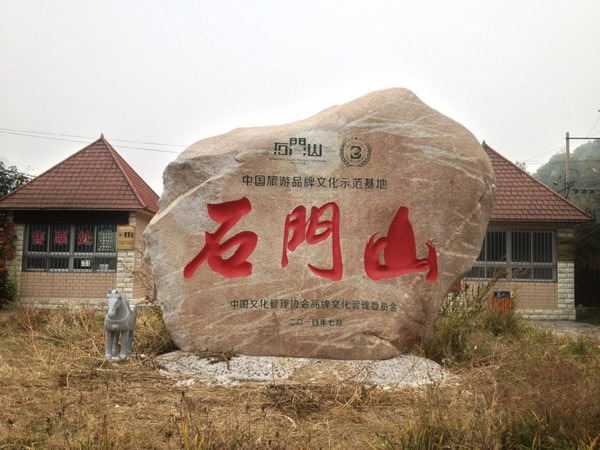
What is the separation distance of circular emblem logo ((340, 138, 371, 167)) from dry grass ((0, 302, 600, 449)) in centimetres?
213

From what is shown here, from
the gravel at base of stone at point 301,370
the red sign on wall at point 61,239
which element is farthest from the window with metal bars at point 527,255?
the red sign on wall at point 61,239

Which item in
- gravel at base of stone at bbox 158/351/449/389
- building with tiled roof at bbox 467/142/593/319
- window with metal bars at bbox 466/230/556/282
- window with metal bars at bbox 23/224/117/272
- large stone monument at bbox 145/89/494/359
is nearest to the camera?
gravel at base of stone at bbox 158/351/449/389

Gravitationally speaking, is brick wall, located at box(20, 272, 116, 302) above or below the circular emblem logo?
below

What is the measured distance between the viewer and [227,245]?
5.07m

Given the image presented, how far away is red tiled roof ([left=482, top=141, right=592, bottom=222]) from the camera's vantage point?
11.0 m

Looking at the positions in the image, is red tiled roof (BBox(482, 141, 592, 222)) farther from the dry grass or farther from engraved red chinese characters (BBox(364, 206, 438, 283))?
engraved red chinese characters (BBox(364, 206, 438, 283))

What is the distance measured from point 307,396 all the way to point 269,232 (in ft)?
5.70

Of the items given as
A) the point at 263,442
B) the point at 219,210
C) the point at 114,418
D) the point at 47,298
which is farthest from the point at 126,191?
the point at 263,442

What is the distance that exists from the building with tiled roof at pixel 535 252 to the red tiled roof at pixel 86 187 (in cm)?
775

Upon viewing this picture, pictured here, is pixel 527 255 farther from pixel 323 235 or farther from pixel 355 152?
pixel 323 235

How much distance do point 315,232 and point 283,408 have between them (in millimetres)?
1861

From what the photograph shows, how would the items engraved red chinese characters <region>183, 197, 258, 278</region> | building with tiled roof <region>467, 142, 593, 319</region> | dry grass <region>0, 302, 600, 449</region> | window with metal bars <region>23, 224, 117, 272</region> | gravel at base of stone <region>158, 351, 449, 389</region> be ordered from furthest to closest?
window with metal bars <region>23, 224, 117, 272</region> → building with tiled roof <region>467, 142, 593, 319</region> → engraved red chinese characters <region>183, 197, 258, 278</region> → gravel at base of stone <region>158, 351, 449, 389</region> → dry grass <region>0, 302, 600, 449</region>

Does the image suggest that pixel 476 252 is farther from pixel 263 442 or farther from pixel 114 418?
pixel 114 418

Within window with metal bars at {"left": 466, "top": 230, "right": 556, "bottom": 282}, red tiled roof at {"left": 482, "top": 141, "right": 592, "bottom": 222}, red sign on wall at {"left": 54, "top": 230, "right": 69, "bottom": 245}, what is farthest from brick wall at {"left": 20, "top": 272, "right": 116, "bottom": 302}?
red tiled roof at {"left": 482, "top": 141, "right": 592, "bottom": 222}
